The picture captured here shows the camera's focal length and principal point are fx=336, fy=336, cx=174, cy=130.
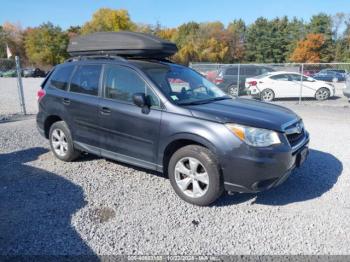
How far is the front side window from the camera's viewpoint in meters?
4.55

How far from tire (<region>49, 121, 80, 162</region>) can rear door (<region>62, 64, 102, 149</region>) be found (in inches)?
7.8

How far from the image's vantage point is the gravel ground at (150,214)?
3.36 meters

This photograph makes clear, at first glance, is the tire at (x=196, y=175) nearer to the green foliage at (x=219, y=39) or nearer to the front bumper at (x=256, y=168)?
the front bumper at (x=256, y=168)

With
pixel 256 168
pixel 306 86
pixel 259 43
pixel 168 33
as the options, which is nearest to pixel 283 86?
pixel 306 86

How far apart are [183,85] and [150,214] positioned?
1975 mm

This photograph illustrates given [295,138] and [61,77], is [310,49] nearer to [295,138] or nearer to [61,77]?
[61,77]

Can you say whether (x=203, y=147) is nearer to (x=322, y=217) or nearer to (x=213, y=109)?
(x=213, y=109)

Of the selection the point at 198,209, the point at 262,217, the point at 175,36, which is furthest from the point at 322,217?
the point at 175,36

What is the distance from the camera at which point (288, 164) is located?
402 cm

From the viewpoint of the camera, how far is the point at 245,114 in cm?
420

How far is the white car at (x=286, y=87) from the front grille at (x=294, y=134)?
38.6 feet

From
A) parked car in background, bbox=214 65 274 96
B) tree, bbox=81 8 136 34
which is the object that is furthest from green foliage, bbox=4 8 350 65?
parked car in background, bbox=214 65 274 96

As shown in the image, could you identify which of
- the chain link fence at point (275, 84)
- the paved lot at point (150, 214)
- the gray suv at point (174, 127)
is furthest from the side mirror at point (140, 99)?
the chain link fence at point (275, 84)

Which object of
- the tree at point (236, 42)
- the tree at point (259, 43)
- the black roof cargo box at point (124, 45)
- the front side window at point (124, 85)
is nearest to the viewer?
the front side window at point (124, 85)
